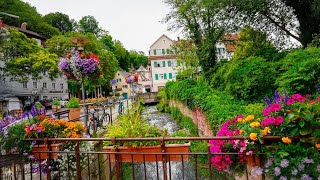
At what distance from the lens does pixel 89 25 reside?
232 feet

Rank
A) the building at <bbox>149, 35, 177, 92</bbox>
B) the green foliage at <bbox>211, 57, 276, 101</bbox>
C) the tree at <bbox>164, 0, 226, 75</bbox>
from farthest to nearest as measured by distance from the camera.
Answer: the building at <bbox>149, 35, 177, 92</bbox>
the tree at <bbox>164, 0, 226, 75</bbox>
the green foliage at <bbox>211, 57, 276, 101</bbox>

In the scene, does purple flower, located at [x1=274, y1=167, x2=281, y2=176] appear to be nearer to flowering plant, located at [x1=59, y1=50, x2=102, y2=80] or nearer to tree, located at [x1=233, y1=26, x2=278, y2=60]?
flowering plant, located at [x1=59, y1=50, x2=102, y2=80]

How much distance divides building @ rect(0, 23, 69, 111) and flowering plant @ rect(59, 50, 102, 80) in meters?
26.9

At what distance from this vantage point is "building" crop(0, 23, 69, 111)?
124ft

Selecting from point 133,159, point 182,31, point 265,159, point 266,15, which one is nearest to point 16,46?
point 182,31

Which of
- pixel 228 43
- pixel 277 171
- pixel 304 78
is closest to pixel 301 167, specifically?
pixel 277 171

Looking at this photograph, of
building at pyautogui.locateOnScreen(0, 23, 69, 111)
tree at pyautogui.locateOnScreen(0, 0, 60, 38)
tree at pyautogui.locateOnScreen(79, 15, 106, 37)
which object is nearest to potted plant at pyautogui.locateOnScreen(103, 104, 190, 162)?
building at pyautogui.locateOnScreen(0, 23, 69, 111)

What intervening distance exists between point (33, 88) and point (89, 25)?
1227 inches

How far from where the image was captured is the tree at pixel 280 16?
43.2 feet

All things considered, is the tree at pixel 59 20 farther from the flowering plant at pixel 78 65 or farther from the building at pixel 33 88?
the flowering plant at pixel 78 65

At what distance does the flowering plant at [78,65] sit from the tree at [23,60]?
816 inches

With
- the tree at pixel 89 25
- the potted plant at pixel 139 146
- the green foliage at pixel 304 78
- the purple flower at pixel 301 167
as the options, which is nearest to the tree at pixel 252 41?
the green foliage at pixel 304 78

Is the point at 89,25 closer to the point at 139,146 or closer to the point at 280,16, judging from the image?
the point at 280,16

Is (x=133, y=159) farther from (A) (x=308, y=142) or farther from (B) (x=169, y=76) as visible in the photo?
(B) (x=169, y=76)
